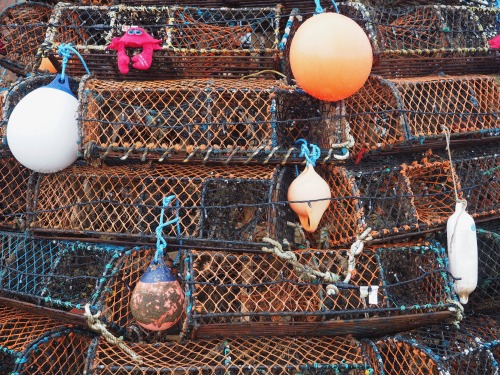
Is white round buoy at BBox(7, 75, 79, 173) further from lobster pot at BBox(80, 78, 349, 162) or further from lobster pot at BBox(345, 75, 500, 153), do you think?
lobster pot at BBox(345, 75, 500, 153)

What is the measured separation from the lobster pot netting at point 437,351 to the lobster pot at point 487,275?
1.17 feet

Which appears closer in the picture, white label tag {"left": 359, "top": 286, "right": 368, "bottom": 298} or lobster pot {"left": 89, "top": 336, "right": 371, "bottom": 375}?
lobster pot {"left": 89, "top": 336, "right": 371, "bottom": 375}

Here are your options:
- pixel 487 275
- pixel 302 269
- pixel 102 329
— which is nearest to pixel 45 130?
pixel 102 329

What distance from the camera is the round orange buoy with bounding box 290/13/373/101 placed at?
8.61 ft

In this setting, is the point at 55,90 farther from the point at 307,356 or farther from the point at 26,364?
the point at 307,356

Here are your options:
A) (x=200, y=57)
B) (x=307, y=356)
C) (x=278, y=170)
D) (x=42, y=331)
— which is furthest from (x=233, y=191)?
(x=42, y=331)

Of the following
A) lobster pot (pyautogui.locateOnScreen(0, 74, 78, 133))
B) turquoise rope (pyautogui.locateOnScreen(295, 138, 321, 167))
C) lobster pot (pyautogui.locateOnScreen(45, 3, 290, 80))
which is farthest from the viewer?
lobster pot (pyautogui.locateOnScreen(45, 3, 290, 80))

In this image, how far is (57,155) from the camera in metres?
2.92

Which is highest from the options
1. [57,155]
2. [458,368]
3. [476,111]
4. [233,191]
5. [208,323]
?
[476,111]

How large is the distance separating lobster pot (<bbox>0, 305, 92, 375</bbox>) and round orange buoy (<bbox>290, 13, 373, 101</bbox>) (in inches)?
72.1

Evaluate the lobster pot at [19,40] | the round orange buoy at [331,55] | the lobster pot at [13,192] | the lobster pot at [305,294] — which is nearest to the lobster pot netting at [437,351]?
the lobster pot at [305,294]

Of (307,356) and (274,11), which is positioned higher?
(274,11)

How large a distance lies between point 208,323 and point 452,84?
214 centimetres

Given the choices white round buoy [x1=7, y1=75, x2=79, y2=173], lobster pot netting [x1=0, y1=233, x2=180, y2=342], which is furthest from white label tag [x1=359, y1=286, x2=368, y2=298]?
white round buoy [x1=7, y1=75, x2=79, y2=173]
